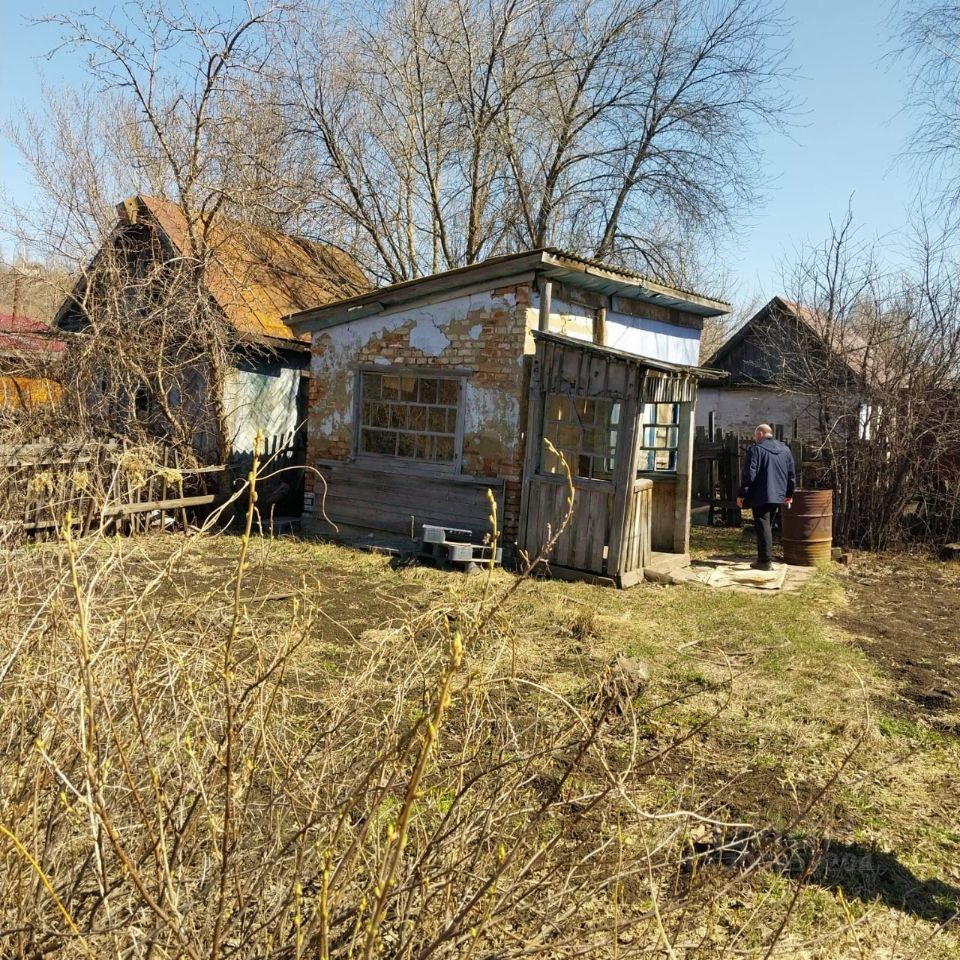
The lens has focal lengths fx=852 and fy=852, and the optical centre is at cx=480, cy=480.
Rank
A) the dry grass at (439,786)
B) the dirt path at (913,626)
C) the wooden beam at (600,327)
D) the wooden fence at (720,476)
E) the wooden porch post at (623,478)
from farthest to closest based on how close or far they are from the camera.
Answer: the wooden fence at (720,476), the wooden beam at (600,327), the wooden porch post at (623,478), the dirt path at (913,626), the dry grass at (439,786)

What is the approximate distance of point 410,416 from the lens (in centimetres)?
1133

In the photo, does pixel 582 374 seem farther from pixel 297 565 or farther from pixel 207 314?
pixel 207 314

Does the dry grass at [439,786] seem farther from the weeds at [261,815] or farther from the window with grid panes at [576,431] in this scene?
the window with grid panes at [576,431]

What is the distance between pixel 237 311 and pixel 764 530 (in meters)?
8.67

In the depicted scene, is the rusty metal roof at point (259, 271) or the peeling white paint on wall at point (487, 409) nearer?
the peeling white paint on wall at point (487, 409)

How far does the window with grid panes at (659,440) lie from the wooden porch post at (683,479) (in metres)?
0.34

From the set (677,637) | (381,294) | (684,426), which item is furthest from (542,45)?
(677,637)

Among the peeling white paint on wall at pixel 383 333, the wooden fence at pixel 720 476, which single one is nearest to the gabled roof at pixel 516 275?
the peeling white paint on wall at pixel 383 333

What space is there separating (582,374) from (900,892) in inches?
268

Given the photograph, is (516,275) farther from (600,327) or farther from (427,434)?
(427,434)

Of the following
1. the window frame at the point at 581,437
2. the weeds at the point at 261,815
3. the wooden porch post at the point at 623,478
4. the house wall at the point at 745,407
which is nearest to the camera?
the weeds at the point at 261,815

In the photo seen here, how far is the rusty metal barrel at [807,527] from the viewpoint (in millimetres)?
11250

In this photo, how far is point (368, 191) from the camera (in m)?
19.9

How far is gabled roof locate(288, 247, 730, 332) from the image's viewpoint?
1000 centimetres
